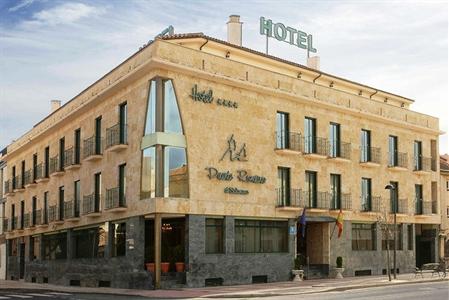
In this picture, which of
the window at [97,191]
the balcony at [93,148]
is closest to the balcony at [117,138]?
the balcony at [93,148]

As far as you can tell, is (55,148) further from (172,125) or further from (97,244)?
(172,125)

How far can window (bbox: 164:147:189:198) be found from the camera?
107 feet

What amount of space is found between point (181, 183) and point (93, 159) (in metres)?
8.16

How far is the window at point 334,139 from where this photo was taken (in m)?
41.9

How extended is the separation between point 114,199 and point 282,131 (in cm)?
1043

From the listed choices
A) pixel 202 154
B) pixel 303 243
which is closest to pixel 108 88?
pixel 202 154

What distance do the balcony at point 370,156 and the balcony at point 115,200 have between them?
54.4 feet

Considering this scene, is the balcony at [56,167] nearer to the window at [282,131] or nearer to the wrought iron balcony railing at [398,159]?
the window at [282,131]

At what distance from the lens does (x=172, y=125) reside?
33.2 meters

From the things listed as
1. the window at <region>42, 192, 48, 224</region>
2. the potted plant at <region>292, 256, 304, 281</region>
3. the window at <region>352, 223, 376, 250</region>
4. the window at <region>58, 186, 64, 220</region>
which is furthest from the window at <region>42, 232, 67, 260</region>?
the window at <region>352, 223, 376, 250</region>

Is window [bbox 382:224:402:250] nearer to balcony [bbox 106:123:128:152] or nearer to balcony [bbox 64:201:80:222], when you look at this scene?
balcony [bbox 106:123:128:152]

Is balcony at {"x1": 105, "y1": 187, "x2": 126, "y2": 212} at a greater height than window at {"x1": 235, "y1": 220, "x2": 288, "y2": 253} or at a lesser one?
greater

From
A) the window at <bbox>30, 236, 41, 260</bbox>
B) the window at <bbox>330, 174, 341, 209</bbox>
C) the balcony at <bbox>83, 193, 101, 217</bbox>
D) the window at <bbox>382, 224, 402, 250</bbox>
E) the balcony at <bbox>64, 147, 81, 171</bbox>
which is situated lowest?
the window at <bbox>30, 236, 41, 260</bbox>

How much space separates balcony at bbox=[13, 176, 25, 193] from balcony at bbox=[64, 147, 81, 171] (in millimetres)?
11687
